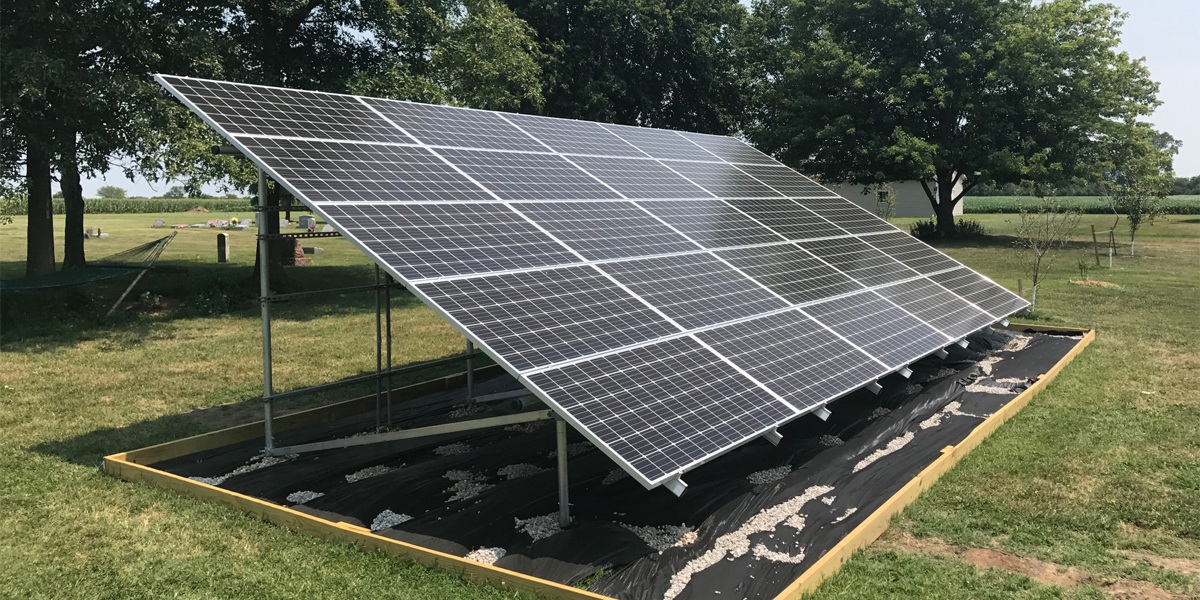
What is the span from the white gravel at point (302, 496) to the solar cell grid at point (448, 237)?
285 centimetres

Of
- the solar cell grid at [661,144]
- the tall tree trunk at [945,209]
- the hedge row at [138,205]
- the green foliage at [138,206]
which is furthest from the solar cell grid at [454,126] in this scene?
the hedge row at [138,205]

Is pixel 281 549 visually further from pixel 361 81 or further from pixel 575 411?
pixel 361 81

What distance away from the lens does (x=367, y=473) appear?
10.0 metres

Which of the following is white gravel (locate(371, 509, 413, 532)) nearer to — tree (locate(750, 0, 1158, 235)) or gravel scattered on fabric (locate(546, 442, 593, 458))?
gravel scattered on fabric (locate(546, 442, 593, 458))

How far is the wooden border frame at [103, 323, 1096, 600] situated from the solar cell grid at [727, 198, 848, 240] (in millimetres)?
4464

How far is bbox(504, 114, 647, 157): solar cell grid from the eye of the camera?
1429cm

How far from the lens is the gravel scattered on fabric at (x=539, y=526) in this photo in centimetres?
811

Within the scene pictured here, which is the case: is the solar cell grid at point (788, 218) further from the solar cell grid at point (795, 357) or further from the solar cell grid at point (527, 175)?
the solar cell grid at point (795, 357)

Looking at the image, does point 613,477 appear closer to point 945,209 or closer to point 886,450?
point 886,450

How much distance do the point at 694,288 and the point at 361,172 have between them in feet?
13.7

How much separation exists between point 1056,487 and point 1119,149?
1661 inches

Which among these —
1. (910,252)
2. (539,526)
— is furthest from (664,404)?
(910,252)

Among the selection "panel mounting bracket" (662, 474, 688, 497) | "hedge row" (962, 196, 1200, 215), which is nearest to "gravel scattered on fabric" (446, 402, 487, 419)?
"panel mounting bracket" (662, 474, 688, 497)

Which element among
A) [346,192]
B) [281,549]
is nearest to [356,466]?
[281,549]
